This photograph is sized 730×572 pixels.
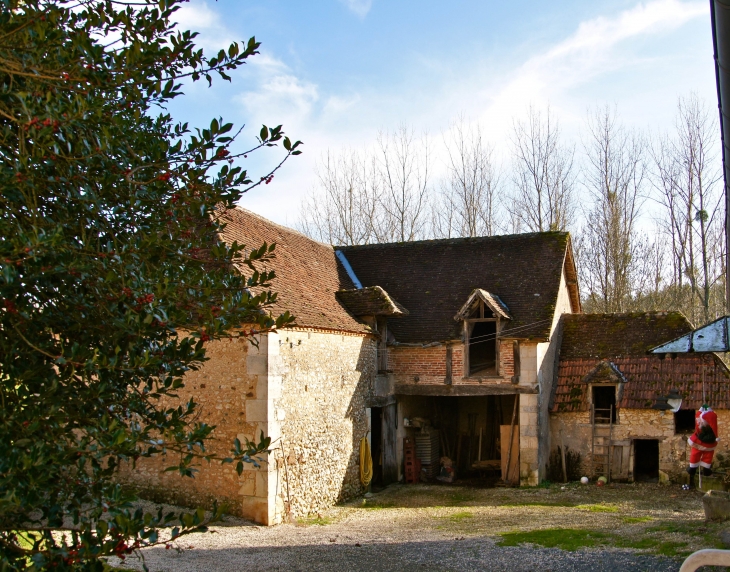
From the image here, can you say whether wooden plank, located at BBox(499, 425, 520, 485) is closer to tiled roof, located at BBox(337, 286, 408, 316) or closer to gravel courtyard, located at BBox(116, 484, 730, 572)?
gravel courtyard, located at BBox(116, 484, 730, 572)

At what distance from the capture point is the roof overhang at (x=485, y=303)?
52.3 ft

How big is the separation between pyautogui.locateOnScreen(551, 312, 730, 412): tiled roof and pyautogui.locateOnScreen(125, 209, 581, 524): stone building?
596mm

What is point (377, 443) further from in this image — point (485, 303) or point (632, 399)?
point (632, 399)

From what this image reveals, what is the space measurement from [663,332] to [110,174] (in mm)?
16616

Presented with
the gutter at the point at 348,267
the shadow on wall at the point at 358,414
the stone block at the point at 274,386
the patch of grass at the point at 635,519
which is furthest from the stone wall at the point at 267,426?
the patch of grass at the point at 635,519

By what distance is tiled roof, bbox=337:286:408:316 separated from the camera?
1595 cm

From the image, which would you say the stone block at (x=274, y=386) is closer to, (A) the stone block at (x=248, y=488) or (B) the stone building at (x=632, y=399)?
(A) the stone block at (x=248, y=488)

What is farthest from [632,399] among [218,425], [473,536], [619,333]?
[218,425]

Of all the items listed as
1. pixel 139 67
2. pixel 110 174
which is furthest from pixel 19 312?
pixel 139 67

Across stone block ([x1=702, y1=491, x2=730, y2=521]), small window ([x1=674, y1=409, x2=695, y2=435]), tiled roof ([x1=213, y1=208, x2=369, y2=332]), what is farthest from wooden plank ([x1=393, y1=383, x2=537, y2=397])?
stone block ([x1=702, y1=491, x2=730, y2=521])

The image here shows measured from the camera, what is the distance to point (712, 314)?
2669 cm

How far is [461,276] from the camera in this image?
18.0 meters

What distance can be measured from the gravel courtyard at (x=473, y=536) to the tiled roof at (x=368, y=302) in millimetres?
4189

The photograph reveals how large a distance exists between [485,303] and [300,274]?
448 centimetres
